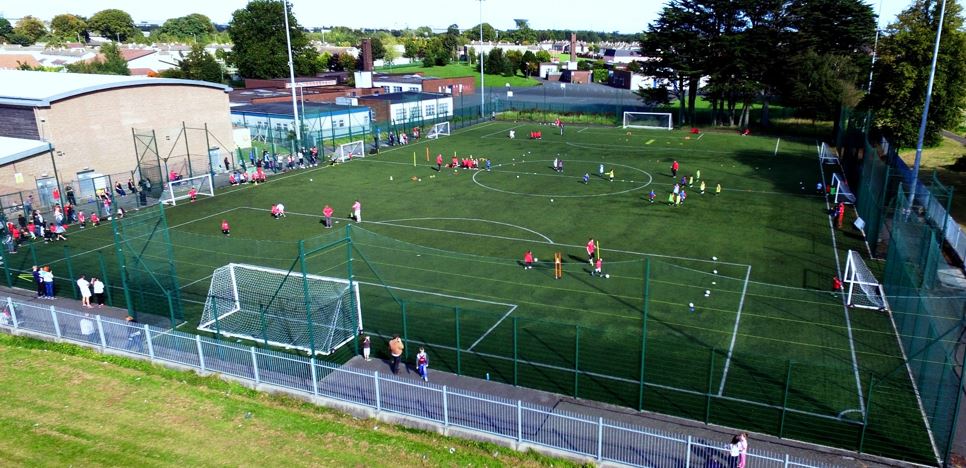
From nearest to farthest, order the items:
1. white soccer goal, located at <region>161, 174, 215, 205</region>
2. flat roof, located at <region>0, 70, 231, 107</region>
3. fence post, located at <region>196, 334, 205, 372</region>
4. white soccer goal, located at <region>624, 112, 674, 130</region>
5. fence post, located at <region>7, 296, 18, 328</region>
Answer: fence post, located at <region>196, 334, 205, 372</region>, fence post, located at <region>7, 296, 18, 328</region>, flat roof, located at <region>0, 70, 231, 107</region>, white soccer goal, located at <region>161, 174, 215, 205</region>, white soccer goal, located at <region>624, 112, 674, 130</region>

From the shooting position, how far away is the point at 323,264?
935 inches

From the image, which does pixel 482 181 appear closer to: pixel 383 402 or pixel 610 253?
pixel 610 253

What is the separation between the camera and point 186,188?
42094 mm

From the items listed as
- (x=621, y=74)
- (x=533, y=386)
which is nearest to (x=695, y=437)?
(x=533, y=386)

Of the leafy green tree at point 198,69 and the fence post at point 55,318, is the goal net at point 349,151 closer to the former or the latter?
the fence post at point 55,318

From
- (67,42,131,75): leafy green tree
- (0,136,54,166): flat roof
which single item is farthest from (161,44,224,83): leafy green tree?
(0,136,54,166): flat roof

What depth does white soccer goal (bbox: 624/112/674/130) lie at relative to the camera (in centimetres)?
7200

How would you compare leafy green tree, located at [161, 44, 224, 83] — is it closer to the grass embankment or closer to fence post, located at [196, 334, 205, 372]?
the grass embankment

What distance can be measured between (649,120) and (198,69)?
2637 inches

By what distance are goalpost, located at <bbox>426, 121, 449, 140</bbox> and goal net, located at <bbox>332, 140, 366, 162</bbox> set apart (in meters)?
10.3

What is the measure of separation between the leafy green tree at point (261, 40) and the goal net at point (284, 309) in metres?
85.2

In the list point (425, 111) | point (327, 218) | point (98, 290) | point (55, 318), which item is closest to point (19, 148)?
point (327, 218)

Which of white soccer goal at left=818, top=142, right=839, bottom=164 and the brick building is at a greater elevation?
the brick building

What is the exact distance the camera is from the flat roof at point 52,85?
3816 centimetres
